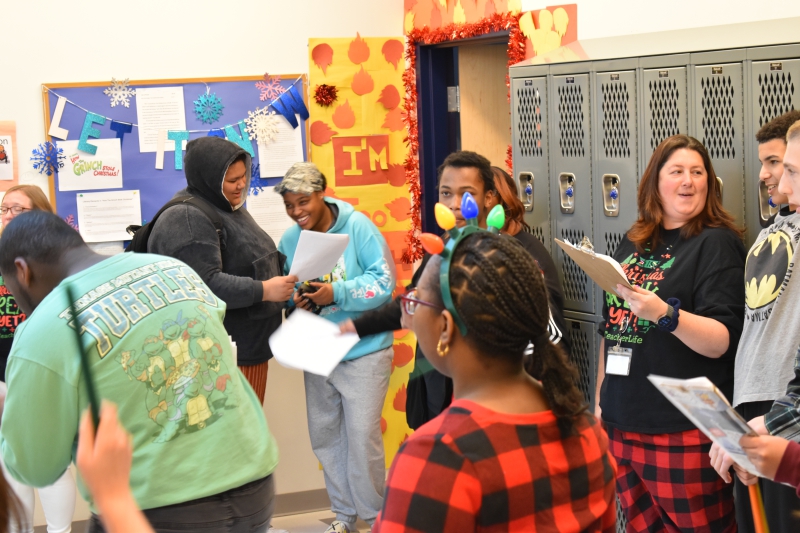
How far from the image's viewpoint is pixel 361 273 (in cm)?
402

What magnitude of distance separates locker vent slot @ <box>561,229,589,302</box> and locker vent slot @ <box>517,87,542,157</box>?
0.40 meters

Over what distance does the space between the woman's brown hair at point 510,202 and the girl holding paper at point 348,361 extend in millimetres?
736

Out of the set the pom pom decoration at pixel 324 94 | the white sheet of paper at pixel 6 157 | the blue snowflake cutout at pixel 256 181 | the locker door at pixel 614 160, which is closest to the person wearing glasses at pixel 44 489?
the white sheet of paper at pixel 6 157

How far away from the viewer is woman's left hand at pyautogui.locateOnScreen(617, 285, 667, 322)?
266 cm

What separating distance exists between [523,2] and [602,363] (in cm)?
194

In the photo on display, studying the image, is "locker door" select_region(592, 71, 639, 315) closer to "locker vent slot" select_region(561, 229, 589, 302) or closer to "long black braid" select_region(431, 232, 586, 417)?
"locker vent slot" select_region(561, 229, 589, 302)

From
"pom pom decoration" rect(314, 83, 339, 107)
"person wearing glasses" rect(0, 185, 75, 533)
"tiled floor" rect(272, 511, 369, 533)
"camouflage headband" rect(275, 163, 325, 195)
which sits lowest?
"tiled floor" rect(272, 511, 369, 533)

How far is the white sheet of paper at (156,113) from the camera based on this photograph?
4.58m

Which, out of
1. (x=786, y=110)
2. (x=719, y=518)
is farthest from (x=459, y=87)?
(x=719, y=518)

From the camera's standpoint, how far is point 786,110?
2.74 metres

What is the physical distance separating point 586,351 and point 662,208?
81 cm

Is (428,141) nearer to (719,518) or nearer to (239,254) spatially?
(239,254)

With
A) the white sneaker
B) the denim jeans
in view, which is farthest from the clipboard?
the white sneaker

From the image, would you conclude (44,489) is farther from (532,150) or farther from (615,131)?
(615,131)
